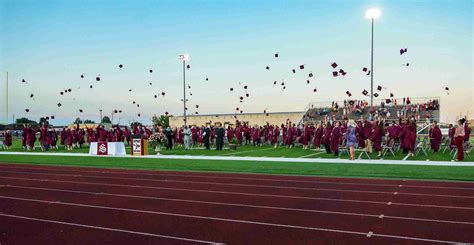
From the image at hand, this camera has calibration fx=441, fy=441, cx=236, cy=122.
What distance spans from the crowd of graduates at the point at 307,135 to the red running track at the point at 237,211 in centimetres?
769

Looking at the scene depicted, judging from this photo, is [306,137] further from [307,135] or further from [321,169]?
[321,169]

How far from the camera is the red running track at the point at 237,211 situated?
6398 mm

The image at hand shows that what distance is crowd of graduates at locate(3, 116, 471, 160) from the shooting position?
20.5 meters

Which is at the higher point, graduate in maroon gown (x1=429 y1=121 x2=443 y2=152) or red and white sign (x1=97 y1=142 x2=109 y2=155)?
graduate in maroon gown (x1=429 y1=121 x2=443 y2=152)

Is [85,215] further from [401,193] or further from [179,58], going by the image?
[179,58]

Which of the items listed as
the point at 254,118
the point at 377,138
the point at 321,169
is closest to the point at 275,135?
the point at 377,138

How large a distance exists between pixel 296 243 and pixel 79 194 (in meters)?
6.54

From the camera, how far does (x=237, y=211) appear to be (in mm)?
8258

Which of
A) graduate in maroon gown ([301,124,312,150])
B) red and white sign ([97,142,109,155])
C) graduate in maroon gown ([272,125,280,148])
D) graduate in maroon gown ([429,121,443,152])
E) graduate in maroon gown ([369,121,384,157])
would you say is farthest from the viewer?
graduate in maroon gown ([272,125,280,148])

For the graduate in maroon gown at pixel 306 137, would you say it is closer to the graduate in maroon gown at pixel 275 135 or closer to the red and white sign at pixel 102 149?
the graduate in maroon gown at pixel 275 135

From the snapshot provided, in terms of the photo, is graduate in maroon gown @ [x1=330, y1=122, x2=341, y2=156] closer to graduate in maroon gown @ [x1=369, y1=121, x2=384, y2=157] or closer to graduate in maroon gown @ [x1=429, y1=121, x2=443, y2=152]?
graduate in maroon gown @ [x1=369, y1=121, x2=384, y2=157]

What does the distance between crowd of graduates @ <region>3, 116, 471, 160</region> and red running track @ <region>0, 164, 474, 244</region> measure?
7688mm

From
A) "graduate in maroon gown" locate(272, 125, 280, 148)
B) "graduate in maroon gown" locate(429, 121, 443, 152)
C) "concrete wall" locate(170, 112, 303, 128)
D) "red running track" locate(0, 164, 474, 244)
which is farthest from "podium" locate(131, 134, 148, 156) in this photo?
"concrete wall" locate(170, 112, 303, 128)

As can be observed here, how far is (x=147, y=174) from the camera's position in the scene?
14.8 meters
